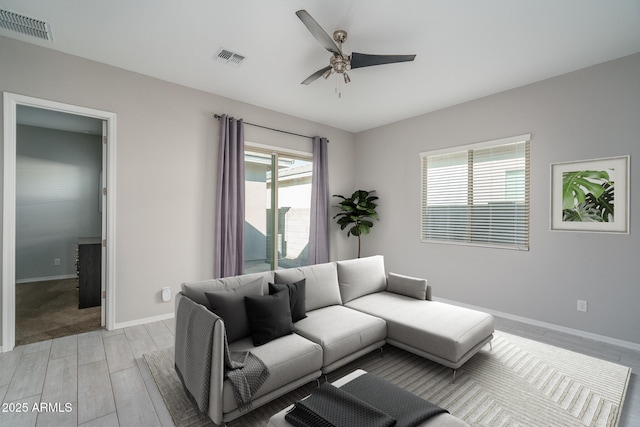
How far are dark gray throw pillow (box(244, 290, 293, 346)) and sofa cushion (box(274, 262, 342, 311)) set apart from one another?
412mm

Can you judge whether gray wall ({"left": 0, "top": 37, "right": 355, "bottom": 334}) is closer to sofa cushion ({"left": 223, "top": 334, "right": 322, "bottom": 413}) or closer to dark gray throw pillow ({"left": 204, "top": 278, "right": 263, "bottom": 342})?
dark gray throw pillow ({"left": 204, "top": 278, "right": 263, "bottom": 342})

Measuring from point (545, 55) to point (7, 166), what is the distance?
→ 18.3ft

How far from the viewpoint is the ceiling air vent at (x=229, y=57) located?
2.99 meters

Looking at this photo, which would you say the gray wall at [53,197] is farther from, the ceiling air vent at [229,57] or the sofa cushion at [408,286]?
the sofa cushion at [408,286]

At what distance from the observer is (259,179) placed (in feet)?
15.3

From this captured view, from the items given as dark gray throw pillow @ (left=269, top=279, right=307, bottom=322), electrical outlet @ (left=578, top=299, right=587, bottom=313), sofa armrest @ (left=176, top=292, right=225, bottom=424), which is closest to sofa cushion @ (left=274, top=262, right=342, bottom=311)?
dark gray throw pillow @ (left=269, top=279, right=307, bottom=322)

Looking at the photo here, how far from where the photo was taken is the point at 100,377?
2.36 metres

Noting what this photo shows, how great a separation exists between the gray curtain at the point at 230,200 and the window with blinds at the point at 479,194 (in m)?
2.99

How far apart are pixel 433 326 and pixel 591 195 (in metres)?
2.52

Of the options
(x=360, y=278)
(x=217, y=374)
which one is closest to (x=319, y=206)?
(x=360, y=278)

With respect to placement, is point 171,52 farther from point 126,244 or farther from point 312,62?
point 126,244

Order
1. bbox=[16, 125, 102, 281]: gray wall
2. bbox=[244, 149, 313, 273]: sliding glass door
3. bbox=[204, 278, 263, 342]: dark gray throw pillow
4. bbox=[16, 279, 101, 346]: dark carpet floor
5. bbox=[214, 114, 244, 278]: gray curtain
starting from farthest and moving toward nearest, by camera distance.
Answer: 1. bbox=[16, 125, 102, 281]: gray wall
2. bbox=[244, 149, 313, 273]: sliding glass door
3. bbox=[214, 114, 244, 278]: gray curtain
4. bbox=[16, 279, 101, 346]: dark carpet floor
5. bbox=[204, 278, 263, 342]: dark gray throw pillow

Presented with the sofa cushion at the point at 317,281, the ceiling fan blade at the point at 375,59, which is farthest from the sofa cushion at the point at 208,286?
the ceiling fan blade at the point at 375,59

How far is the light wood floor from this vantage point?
1.91 metres
